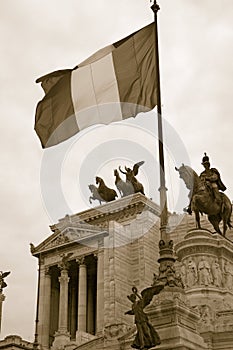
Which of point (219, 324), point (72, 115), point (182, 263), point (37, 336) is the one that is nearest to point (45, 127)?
point (72, 115)

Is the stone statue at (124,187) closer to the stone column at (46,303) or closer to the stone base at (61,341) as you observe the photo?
the stone column at (46,303)

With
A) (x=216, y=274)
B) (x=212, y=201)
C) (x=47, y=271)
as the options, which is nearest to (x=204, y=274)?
(x=216, y=274)

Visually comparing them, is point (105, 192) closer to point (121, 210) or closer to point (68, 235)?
point (121, 210)

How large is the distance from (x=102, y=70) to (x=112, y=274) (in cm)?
2732

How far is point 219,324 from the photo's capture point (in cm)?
2475

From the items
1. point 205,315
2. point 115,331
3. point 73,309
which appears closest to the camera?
point 205,315

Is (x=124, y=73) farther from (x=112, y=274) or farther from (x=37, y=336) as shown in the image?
(x=37, y=336)

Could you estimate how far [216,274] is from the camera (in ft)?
97.0

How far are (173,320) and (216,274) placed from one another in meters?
16.2

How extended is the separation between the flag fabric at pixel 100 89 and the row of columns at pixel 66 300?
25.4m

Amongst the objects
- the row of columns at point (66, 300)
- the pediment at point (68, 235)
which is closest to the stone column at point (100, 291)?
the row of columns at point (66, 300)

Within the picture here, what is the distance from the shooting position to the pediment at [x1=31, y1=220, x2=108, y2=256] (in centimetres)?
4762

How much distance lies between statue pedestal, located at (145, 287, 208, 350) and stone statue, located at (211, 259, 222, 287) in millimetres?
15180

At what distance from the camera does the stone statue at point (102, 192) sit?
176ft
